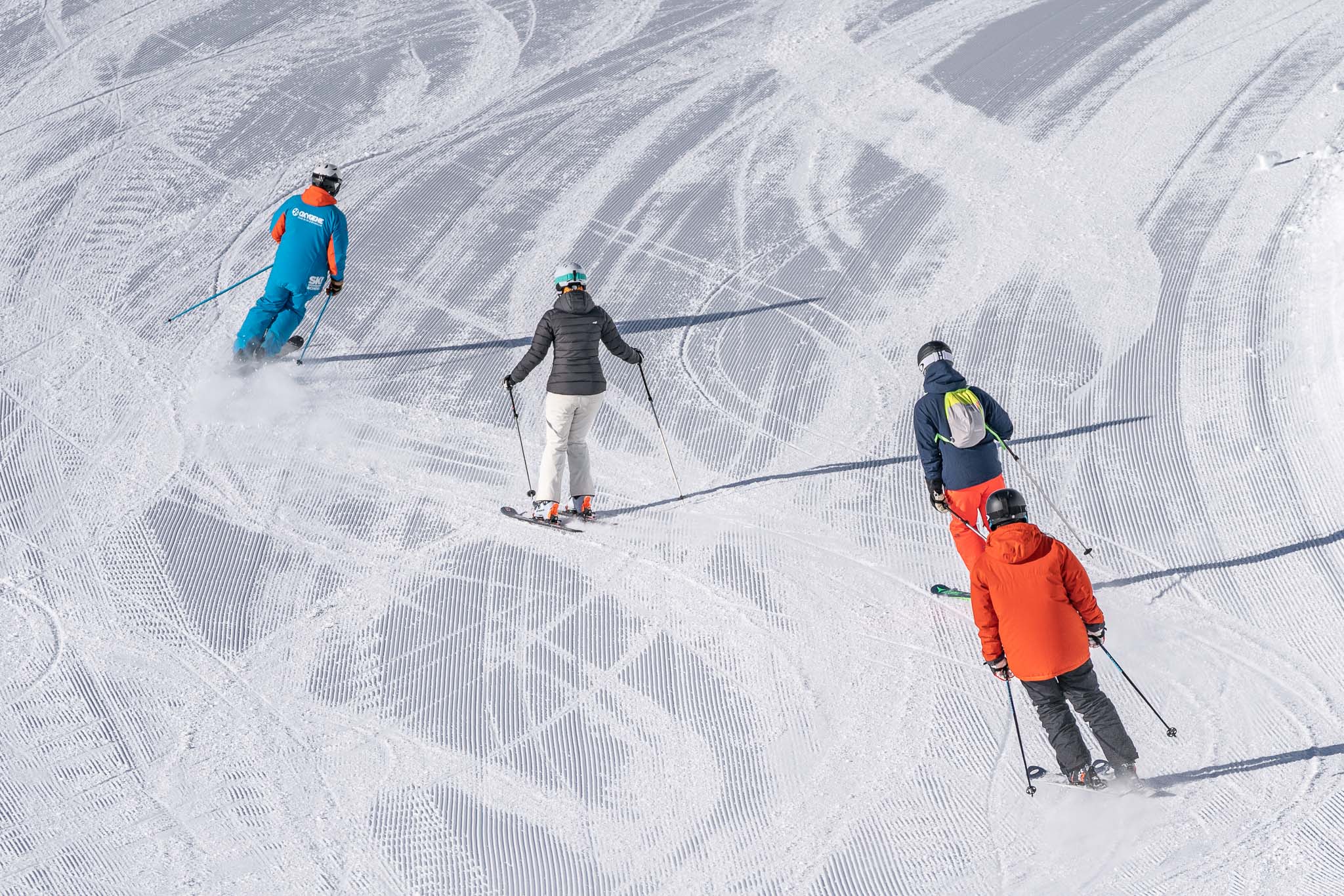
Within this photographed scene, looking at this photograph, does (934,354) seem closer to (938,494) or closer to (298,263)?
(938,494)

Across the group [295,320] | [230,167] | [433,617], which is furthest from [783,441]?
[230,167]

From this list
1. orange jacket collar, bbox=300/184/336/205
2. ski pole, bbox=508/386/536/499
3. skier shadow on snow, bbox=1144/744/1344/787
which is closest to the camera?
skier shadow on snow, bbox=1144/744/1344/787

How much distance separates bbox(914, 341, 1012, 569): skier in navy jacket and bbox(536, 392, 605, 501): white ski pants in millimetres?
2007

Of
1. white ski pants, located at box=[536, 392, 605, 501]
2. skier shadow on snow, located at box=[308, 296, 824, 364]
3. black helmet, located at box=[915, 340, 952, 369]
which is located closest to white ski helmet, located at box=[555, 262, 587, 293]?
white ski pants, located at box=[536, 392, 605, 501]

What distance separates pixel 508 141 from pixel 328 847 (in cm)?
786

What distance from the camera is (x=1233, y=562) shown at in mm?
6941

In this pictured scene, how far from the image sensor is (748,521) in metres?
7.46

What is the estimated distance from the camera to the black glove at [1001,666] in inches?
208

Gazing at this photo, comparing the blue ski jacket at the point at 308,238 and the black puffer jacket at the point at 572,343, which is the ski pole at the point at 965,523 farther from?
the blue ski jacket at the point at 308,238

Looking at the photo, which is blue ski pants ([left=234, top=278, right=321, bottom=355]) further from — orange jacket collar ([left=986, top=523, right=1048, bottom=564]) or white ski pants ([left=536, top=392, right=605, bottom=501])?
orange jacket collar ([left=986, top=523, right=1048, bottom=564])

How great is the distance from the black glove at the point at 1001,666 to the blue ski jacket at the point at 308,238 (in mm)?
5482

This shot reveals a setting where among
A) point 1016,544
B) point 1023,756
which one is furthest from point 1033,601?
point 1023,756

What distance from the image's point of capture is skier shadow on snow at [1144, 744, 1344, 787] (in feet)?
18.3

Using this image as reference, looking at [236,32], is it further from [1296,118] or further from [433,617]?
[1296,118]
